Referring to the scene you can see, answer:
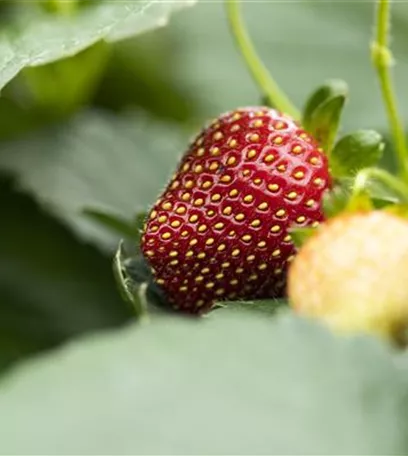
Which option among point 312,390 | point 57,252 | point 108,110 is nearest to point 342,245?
point 312,390

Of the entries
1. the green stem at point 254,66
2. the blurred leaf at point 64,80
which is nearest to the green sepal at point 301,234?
the green stem at point 254,66

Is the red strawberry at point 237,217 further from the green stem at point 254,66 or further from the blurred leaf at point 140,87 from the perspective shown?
the blurred leaf at point 140,87

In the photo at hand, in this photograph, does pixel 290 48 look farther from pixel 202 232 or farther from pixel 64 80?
pixel 202 232

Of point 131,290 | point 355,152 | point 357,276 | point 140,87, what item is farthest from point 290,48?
point 357,276

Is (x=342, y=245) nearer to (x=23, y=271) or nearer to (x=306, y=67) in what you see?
(x=23, y=271)

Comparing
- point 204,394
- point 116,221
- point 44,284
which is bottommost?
point 44,284

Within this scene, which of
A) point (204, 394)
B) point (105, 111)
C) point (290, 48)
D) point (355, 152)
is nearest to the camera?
point (204, 394)
